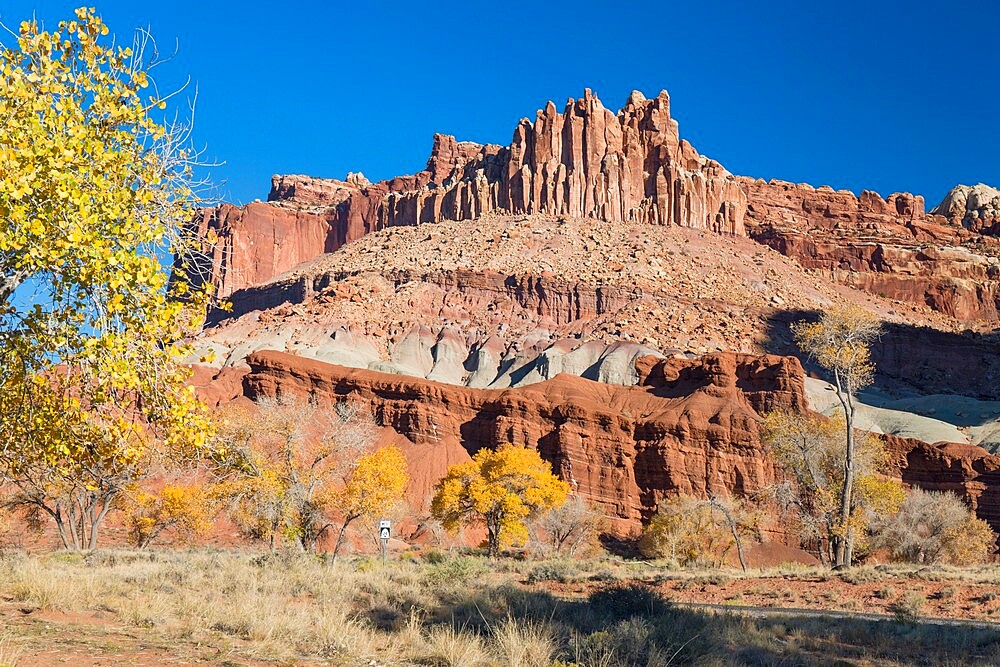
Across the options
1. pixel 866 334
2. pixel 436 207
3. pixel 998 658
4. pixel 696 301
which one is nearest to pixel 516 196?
pixel 436 207

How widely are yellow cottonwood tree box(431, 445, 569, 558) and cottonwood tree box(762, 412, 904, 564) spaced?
50.8 feet

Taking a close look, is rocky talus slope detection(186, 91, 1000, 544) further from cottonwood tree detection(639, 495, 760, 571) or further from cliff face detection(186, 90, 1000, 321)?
cottonwood tree detection(639, 495, 760, 571)

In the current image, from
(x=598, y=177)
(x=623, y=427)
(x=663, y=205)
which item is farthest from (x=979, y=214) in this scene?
(x=623, y=427)

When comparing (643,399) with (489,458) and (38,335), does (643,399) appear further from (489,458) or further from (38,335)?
(38,335)

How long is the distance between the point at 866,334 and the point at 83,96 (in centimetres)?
2265

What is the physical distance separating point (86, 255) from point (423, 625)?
6.75 metres

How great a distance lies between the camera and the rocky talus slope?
→ 62.6 m

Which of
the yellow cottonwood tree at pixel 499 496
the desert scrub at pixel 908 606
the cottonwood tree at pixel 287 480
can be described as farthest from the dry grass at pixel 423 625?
the yellow cottonwood tree at pixel 499 496

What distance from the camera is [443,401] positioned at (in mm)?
67312

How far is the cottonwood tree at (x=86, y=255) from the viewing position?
6.57m

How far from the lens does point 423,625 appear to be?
35.1 ft

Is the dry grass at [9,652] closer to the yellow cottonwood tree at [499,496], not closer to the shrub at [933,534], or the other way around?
the yellow cottonwood tree at [499,496]

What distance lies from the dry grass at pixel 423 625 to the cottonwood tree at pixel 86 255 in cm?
227

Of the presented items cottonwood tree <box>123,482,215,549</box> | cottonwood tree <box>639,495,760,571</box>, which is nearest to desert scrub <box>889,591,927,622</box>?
cottonwood tree <box>123,482,215,549</box>
